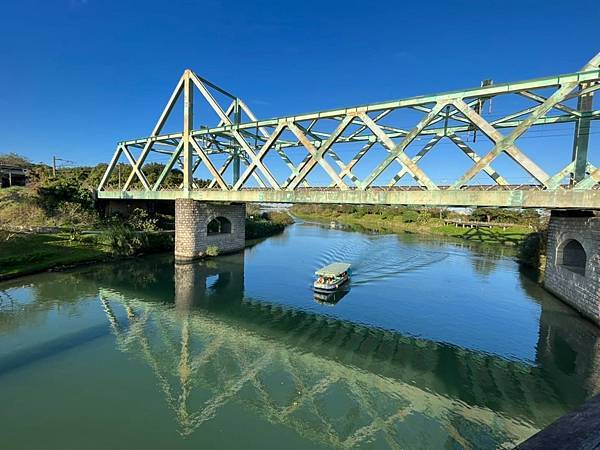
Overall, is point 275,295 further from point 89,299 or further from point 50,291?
point 50,291

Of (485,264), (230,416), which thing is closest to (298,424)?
(230,416)

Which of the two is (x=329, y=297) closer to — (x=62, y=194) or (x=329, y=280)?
(x=329, y=280)

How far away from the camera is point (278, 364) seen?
13.6 meters

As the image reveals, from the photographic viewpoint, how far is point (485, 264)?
3759 centimetres

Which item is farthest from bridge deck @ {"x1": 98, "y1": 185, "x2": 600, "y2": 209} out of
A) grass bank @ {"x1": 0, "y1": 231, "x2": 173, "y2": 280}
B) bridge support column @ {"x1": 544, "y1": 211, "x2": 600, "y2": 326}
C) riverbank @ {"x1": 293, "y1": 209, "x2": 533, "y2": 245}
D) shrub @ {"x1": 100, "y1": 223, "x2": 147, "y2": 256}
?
riverbank @ {"x1": 293, "y1": 209, "x2": 533, "y2": 245}

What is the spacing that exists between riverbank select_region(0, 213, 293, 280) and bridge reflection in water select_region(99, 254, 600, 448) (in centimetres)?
966

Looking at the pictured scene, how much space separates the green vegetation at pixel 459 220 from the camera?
58688 millimetres

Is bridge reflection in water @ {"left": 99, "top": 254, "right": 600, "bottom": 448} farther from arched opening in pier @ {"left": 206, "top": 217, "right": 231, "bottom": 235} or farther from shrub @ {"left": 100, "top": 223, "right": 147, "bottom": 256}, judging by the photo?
arched opening in pier @ {"left": 206, "top": 217, "right": 231, "bottom": 235}

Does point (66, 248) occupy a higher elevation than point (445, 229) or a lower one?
higher

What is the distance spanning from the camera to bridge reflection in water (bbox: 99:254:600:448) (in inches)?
394

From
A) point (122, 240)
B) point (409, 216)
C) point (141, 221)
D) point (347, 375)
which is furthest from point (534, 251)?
point (409, 216)

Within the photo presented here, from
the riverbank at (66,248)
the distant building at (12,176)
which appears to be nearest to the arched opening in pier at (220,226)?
the riverbank at (66,248)

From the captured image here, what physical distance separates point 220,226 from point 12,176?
34.9m

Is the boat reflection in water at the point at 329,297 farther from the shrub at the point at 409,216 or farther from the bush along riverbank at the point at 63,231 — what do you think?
the shrub at the point at 409,216
